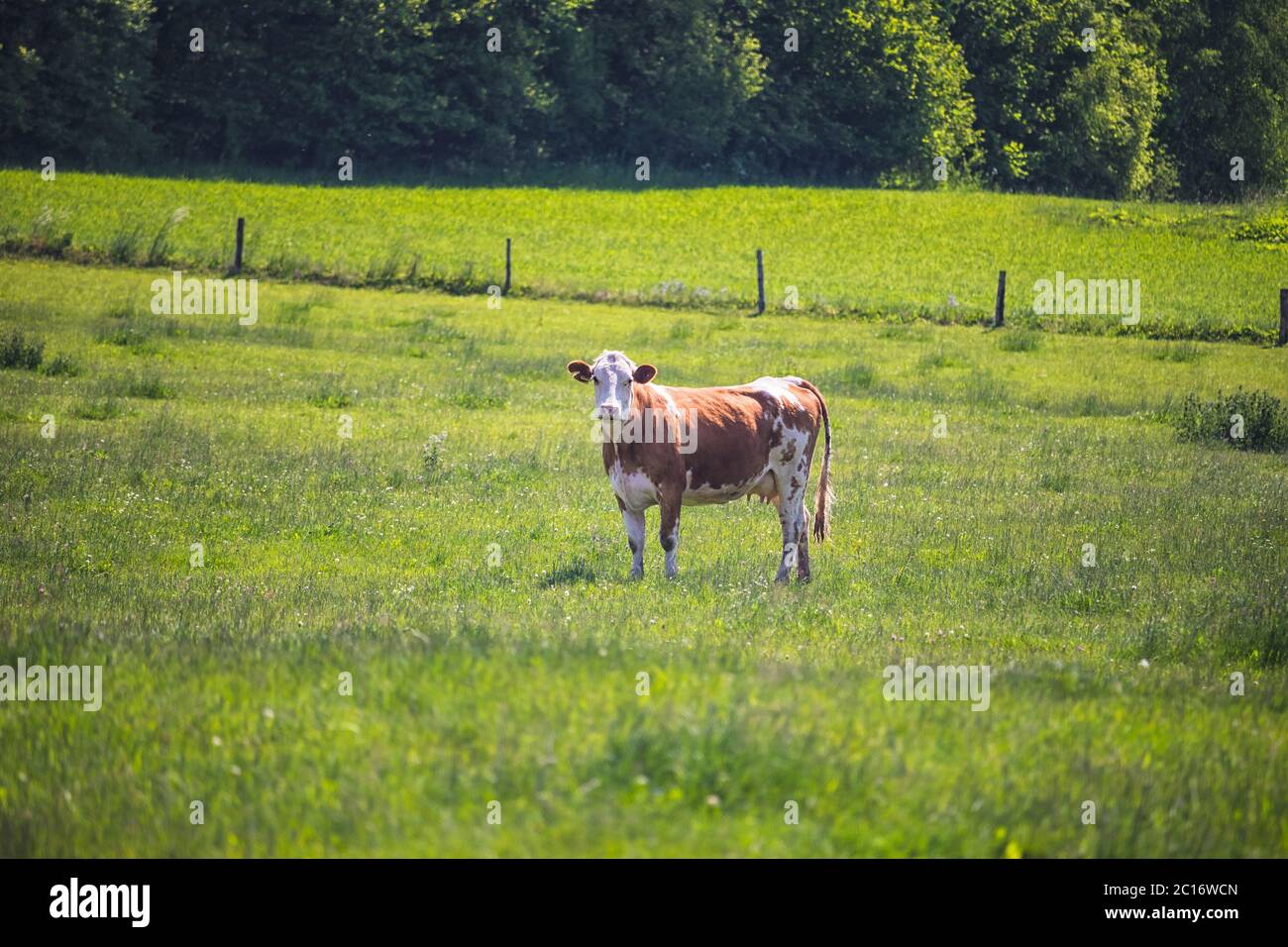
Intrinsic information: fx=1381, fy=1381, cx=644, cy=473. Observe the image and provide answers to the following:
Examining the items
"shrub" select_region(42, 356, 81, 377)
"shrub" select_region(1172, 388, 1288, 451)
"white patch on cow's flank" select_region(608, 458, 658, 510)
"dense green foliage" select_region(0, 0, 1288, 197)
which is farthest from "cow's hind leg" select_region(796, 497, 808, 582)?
"dense green foliage" select_region(0, 0, 1288, 197)

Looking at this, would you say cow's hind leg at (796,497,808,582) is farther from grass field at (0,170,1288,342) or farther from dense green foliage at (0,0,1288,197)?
dense green foliage at (0,0,1288,197)

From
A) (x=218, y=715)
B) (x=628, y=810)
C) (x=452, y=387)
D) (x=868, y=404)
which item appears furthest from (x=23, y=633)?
(x=868, y=404)

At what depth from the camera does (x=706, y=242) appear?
166 feet

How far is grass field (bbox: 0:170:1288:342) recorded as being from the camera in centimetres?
3834

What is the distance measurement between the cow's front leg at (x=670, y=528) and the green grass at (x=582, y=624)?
332 millimetres

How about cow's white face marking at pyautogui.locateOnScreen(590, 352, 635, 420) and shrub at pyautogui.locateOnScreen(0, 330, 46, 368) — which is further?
shrub at pyautogui.locateOnScreen(0, 330, 46, 368)

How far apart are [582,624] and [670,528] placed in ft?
8.61

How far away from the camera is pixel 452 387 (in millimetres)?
24984

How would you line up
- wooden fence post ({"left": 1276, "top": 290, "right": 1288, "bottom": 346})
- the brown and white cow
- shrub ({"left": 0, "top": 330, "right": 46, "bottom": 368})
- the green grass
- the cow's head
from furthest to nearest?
wooden fence post ({"left": 1276, "top": 290, "right": 1288, "bottom": 346})
shrub ({"left": 0, "top": 330, "right": 46, "bottom": 368})
the brown and white cow
the cow's head
the green grass

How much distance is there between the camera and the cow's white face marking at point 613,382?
42.0 ft

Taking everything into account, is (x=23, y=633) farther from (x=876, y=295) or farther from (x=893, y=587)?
(x=876, y=295)

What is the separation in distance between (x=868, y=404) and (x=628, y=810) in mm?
19695

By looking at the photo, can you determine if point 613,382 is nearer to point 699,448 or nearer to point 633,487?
point 633,487
